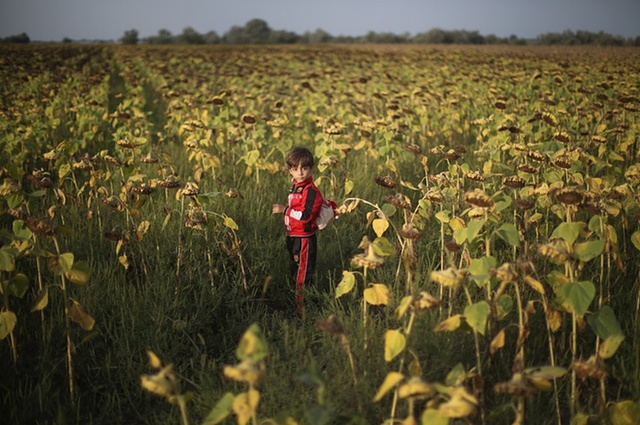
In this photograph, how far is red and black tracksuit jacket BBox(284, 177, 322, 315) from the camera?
2.54m

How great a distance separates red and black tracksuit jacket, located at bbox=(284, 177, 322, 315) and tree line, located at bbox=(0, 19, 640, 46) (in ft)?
132

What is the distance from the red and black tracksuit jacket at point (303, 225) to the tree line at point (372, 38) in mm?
40351

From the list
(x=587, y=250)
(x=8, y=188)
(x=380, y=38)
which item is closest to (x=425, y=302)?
(x=587, y=250)

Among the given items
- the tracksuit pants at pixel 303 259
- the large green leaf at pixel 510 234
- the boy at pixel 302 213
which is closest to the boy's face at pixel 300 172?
the boy at pixel 302 213

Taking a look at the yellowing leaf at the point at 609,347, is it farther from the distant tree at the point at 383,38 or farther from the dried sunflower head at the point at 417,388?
the distant tree at the point at 383,38

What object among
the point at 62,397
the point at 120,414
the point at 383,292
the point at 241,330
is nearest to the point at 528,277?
the point at 383,292

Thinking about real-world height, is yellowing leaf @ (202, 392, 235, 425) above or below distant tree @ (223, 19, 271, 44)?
below

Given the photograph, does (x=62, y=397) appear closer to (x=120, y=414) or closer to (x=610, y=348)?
(x=120, y=414)

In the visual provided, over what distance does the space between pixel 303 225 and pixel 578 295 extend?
4.62 ft

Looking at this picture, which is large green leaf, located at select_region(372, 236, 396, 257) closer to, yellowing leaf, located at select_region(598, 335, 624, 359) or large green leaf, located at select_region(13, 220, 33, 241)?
yellowing leaf, located at select_region(598, 335, 624, 359)

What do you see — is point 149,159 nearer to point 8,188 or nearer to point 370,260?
point 8,188

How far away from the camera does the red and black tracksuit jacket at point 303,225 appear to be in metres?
2.54

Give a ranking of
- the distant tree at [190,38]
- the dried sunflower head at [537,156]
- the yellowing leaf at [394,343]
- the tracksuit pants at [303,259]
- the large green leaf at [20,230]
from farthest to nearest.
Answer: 1. the distant tree at [190,38]
2. the tracksuit pants at [303,259]
3. the dried sunflower head at [537,156]
4. the large green leaf at [20,230]
5. the yellowing leaf at [394,343]

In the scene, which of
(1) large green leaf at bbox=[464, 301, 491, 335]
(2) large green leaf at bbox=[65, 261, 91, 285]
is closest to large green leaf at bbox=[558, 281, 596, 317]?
(1) large green leaf at bbox=[464, 301, 491, 335]
